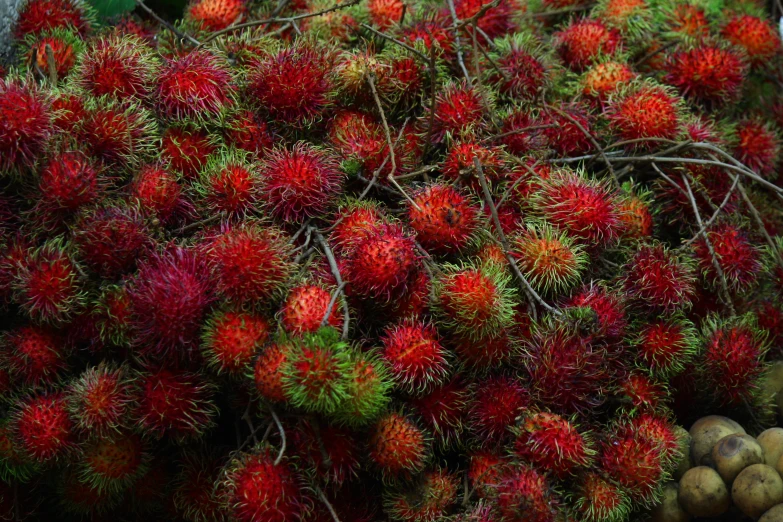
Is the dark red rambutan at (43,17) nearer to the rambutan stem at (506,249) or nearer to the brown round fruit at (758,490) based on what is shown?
the rambutan stem at (506,249)

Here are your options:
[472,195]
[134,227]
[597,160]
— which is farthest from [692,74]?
[134,227]

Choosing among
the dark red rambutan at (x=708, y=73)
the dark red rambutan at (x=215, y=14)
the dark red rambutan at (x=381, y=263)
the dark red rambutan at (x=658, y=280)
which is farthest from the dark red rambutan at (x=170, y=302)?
the dark red rambutan at (x=708, y=73)

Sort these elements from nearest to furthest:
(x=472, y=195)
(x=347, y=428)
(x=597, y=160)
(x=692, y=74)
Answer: (x=347, y=428), (x=472, y=195), (x=597, y=160), (x=692, y=74)

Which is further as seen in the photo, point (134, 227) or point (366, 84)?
point (366, 84)

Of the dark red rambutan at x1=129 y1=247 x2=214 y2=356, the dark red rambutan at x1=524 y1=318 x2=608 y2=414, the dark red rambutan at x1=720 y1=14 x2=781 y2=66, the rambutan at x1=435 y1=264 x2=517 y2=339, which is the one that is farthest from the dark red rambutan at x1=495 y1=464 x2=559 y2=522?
the dark red rambutan at x1=720 y1=14 x2=781 y2=66

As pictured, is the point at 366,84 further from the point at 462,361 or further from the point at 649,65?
the point at 649,65

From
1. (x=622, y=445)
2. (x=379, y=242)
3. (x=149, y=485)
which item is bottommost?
(x=149, y=485)

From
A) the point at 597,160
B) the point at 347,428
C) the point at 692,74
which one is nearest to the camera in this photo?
the point at 347,428
